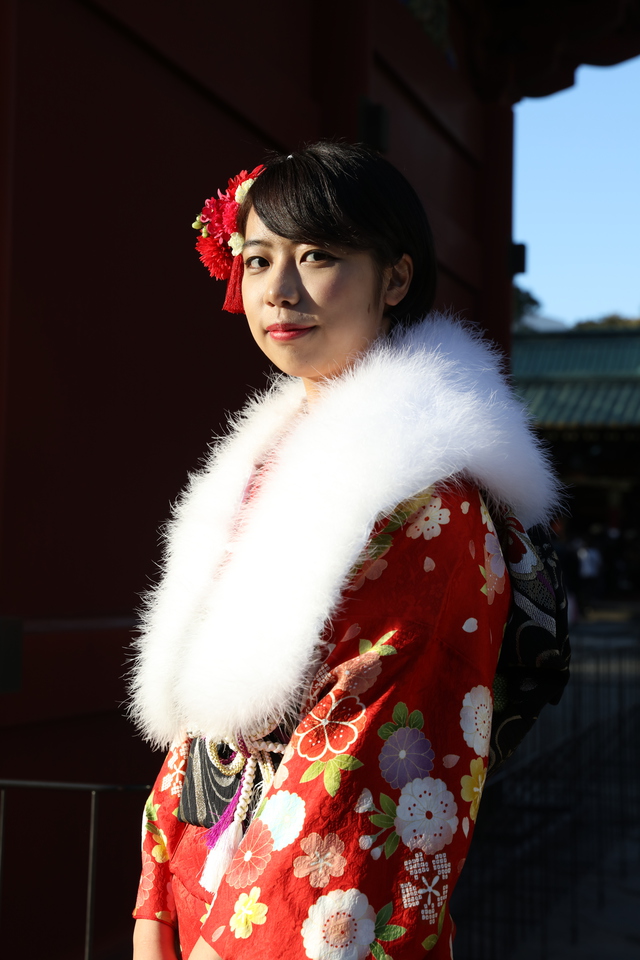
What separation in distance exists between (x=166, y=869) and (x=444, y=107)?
4.18m

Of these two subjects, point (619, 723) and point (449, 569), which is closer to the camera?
point (449, 569)

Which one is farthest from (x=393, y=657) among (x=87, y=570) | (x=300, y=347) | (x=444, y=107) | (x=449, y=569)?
(x=444, y=107)

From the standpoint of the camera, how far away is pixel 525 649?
111 cm

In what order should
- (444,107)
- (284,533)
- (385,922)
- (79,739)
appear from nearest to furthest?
(385,922) → (284,533) → (79,739) → (444,107)

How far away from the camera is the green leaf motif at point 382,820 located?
929mm

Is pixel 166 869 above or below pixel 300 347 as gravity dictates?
below

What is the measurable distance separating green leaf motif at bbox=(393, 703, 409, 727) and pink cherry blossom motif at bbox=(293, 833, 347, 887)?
A: 0.13m

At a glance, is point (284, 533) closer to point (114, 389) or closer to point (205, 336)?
point (114, 389)

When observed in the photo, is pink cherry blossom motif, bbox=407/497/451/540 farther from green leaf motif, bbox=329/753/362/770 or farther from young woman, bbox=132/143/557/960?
green leaf motif, bbox=329/753/362/770

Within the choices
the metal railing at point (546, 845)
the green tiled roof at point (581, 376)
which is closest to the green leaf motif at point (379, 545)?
the metal railing at point (546, 845)

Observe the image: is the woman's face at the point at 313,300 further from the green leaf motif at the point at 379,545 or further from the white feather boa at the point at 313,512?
the green leaf motif at the point at 379,545

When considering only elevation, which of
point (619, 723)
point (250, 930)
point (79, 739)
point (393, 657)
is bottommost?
point (619, 723)

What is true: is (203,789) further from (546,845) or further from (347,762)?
(546,845)

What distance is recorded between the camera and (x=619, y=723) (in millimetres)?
4871
